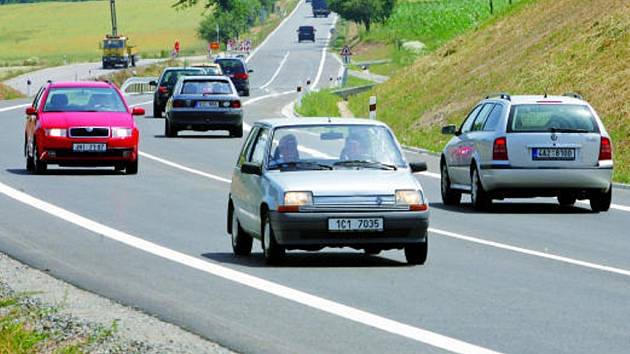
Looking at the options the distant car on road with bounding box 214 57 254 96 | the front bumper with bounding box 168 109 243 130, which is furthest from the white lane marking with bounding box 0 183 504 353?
the distant car on road with bounding box 214 57 254 96

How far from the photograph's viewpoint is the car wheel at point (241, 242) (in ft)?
56.6

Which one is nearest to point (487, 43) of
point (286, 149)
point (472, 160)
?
point (472, 160)

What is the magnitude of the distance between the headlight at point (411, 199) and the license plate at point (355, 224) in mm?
273

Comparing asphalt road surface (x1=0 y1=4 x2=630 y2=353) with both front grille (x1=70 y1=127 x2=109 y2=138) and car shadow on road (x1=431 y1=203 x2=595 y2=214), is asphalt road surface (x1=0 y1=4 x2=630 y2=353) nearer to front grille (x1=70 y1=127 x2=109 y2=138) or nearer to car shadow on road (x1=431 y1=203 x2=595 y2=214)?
car shadow on road (x1=431 y1=203 x2=595 y2=214)

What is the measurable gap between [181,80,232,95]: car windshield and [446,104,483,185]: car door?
19.5 meters

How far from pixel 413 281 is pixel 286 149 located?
225 cm

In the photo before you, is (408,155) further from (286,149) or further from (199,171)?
(286,149)

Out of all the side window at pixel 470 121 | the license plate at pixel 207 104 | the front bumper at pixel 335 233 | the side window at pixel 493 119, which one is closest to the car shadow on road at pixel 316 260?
the front bumper at pixel 335 233

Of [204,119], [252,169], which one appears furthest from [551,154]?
[204,119]

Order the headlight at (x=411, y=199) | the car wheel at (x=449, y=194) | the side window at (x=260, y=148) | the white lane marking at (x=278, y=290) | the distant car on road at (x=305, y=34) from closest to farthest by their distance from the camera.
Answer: the white lane marking at (x=278, y=290), the headlight at (x=411, y=199), the side window at (x=260, y=148), the car wheel at (x=449, y=194), the distant car on road at (x=305, y=34)

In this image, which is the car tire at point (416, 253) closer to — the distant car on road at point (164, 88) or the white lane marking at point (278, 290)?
the white lane marking at point (278, 290)

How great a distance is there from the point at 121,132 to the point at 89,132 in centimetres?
53

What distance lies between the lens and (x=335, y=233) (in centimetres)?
1570

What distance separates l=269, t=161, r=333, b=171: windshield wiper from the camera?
53.5ft
